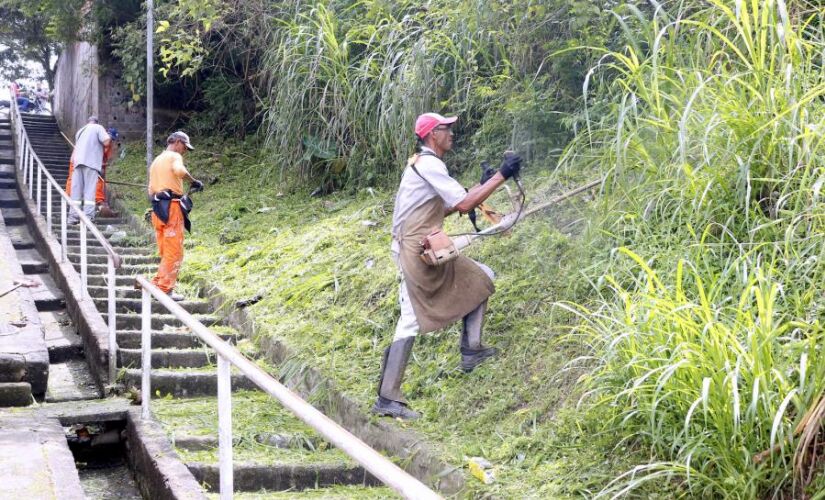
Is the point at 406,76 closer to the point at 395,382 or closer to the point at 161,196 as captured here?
the point at 161,196

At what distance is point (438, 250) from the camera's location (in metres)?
4.64

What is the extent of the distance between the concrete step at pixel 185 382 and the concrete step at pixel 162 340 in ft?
2.06

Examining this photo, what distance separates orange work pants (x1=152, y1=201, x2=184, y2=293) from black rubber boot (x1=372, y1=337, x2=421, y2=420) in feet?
10.8

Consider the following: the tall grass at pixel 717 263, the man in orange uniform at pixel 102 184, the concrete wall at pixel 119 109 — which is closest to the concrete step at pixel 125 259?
the man in orange uniform at pixel 102 184

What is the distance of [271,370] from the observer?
20.4 ft

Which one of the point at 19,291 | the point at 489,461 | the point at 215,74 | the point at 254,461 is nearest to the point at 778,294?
the point at 489,461

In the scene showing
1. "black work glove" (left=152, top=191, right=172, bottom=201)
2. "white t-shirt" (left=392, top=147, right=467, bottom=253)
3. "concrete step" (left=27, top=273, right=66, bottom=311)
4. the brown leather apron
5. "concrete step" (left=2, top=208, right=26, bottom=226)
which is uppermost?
"white t-shirt" (left=392, top=147, right=467, bottom=253)

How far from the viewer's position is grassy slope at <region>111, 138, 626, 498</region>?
3.91 meters

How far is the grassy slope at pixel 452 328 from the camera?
3.91 m

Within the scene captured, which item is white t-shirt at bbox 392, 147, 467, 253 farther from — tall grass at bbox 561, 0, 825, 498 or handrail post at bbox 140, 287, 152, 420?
handrail post at bbox 140, 287, 152, 420

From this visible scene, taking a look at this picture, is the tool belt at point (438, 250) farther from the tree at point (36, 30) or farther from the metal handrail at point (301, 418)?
the tree at point (36, 30)

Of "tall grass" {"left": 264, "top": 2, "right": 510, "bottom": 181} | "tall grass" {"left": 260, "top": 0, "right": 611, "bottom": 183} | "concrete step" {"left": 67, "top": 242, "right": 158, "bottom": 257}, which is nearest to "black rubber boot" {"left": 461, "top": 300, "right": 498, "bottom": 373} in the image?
"tall grass" {"left": 260, "top": 0, "right": 611, "bottom": 183}

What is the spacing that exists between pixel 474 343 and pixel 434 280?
415 millimetres

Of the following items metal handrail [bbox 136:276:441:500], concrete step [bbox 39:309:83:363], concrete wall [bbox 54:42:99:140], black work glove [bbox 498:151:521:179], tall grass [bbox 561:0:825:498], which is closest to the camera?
metal handrail [bbox 136:276:441:500]
